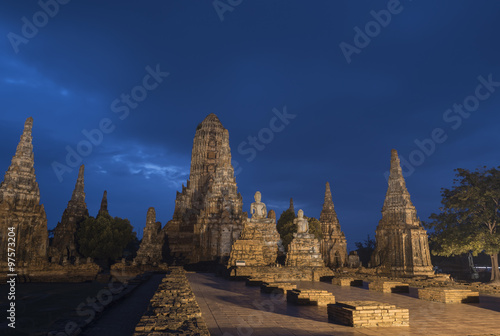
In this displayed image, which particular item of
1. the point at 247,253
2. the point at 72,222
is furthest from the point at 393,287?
the point at 72,222

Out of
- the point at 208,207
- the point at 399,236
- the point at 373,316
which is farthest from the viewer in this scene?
the point at 208,207

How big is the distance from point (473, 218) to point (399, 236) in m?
7.53

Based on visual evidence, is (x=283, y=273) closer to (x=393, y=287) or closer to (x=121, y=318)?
(x=393, y=287)

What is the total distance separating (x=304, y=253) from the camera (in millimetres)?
24297

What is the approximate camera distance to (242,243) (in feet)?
79.9

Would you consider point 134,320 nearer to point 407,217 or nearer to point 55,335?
Answer: point 55,335

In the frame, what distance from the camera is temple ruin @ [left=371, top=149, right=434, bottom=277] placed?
29953 millimetres

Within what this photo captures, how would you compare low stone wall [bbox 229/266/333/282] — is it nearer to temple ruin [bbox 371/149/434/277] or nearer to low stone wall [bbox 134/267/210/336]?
temple ruin [bbox 371/149/434/277]

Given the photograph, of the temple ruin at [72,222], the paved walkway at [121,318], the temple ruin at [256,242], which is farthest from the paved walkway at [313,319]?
the temple ruin at [72,222]

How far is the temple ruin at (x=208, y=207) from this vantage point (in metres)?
38.2

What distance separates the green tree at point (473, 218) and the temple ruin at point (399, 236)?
326 cm

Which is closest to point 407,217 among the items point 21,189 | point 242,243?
point 242,243

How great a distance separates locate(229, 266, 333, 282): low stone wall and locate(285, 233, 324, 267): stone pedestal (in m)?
1.92

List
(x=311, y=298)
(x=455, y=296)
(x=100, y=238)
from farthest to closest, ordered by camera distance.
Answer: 1. (x=100, y=238)
2. (x=455, y=296)
3. (x=311, y=298)
